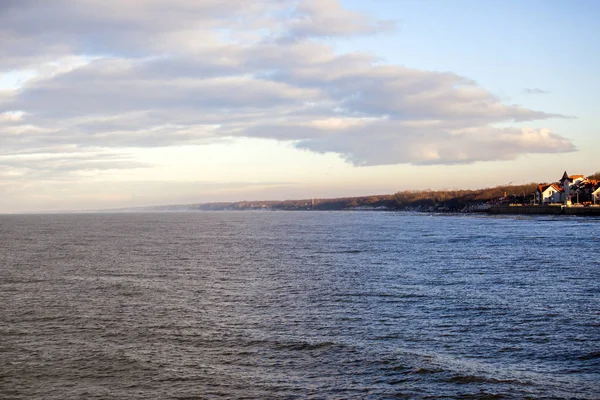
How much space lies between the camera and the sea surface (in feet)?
52.1

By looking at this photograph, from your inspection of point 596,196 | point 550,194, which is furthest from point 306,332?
point 550,194

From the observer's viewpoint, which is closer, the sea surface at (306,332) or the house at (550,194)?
the sea surface at (306,332)

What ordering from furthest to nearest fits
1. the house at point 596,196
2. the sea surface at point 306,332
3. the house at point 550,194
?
the house at point 550,194 < the house at point 596,196 < the sea surface at point 306,332

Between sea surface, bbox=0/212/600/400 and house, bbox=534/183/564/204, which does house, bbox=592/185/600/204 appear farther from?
sea surface, bbox=0/212/600/400

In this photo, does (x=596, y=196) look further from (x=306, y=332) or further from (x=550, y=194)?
(x=306, y=332)

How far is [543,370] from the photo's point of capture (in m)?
16.7

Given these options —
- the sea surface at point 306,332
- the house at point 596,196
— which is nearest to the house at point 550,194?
the house at point 596,196

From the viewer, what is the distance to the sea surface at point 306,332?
625 inches

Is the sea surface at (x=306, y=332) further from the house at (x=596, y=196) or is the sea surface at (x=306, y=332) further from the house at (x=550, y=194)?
the house at (x=550, y=194)

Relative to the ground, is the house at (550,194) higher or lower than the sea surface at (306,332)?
higher

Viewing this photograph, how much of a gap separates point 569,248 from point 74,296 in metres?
42.6

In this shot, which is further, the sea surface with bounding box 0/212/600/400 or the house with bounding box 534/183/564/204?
the house with bounding box 534/183/564/204

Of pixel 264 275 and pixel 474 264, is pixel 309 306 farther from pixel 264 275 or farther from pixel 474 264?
pixel 474 264

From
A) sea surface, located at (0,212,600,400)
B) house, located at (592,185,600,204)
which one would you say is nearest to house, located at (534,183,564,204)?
house, located at (592,185,600,204)
